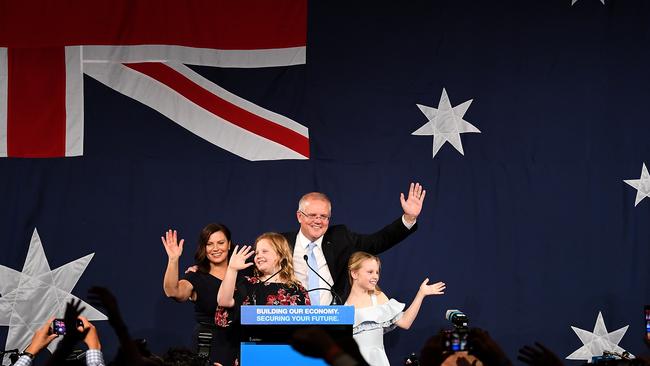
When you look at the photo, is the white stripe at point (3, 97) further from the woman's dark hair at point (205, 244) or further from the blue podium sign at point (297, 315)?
the blue podium sign at point (297, 315)

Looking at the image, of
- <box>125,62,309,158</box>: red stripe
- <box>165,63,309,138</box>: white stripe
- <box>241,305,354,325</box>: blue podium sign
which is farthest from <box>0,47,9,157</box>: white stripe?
<box>241,305,354,325</box>: blue podium sign

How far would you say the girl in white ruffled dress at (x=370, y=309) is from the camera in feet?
16.4

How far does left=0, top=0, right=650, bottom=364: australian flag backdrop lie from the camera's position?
20.7 ft

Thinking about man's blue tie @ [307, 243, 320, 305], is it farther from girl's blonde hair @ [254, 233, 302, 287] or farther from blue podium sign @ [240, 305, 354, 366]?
blue podium sign @ [240, 305, 354, 366]

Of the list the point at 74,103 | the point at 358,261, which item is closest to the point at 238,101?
the point at 74,103

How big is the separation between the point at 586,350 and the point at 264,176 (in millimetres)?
2728

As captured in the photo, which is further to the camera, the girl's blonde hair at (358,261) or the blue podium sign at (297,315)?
the girl's blonde hair at (358,261)

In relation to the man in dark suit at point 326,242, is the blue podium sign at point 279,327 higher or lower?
lower

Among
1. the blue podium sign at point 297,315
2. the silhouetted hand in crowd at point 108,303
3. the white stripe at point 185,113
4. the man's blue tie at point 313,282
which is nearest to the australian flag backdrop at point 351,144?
the white stripe at point 185,113

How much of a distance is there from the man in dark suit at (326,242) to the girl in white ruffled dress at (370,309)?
171 mm

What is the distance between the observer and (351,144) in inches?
257

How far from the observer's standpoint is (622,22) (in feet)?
22.3

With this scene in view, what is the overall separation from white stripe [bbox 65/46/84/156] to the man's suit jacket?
1.88 m

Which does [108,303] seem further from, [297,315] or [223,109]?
[223,109]
